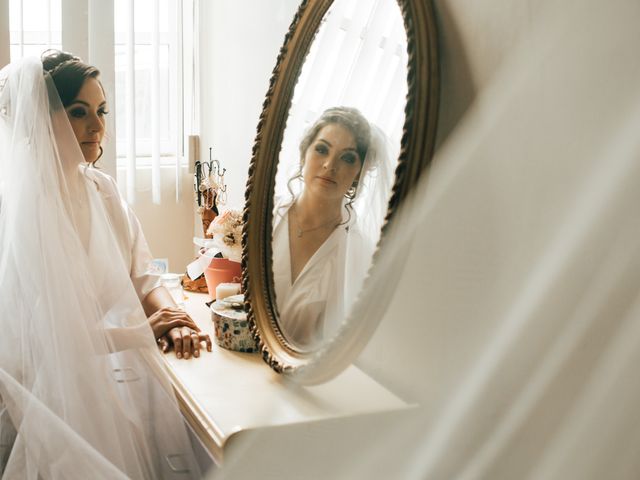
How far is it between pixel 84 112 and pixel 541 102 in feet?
4.29

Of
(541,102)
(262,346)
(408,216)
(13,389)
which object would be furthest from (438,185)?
(13,389)

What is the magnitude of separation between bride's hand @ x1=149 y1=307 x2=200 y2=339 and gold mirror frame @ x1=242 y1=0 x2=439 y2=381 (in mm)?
270

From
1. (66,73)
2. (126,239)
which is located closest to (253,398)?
(126,239)

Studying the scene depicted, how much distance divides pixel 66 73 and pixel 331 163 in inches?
35.6

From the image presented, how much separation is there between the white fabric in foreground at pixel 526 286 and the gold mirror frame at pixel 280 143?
4cm

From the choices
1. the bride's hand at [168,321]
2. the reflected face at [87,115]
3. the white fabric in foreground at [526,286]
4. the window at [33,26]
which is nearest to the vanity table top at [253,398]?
the white fabric in foreground at [526,286]

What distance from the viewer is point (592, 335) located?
0.79 metres

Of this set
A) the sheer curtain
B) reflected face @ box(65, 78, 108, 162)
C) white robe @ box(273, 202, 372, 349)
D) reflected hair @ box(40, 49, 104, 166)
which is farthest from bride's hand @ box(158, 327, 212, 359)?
the sheer curtain

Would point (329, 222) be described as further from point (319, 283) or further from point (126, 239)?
point (126, 239)

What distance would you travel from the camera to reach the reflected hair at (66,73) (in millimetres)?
1819

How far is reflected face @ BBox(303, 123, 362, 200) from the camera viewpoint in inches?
47.1

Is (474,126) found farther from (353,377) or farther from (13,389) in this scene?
(13,389)

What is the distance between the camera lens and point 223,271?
2.01 metres

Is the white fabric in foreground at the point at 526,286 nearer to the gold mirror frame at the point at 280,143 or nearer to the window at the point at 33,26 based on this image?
the gold mirror frame at the point at 280,143
